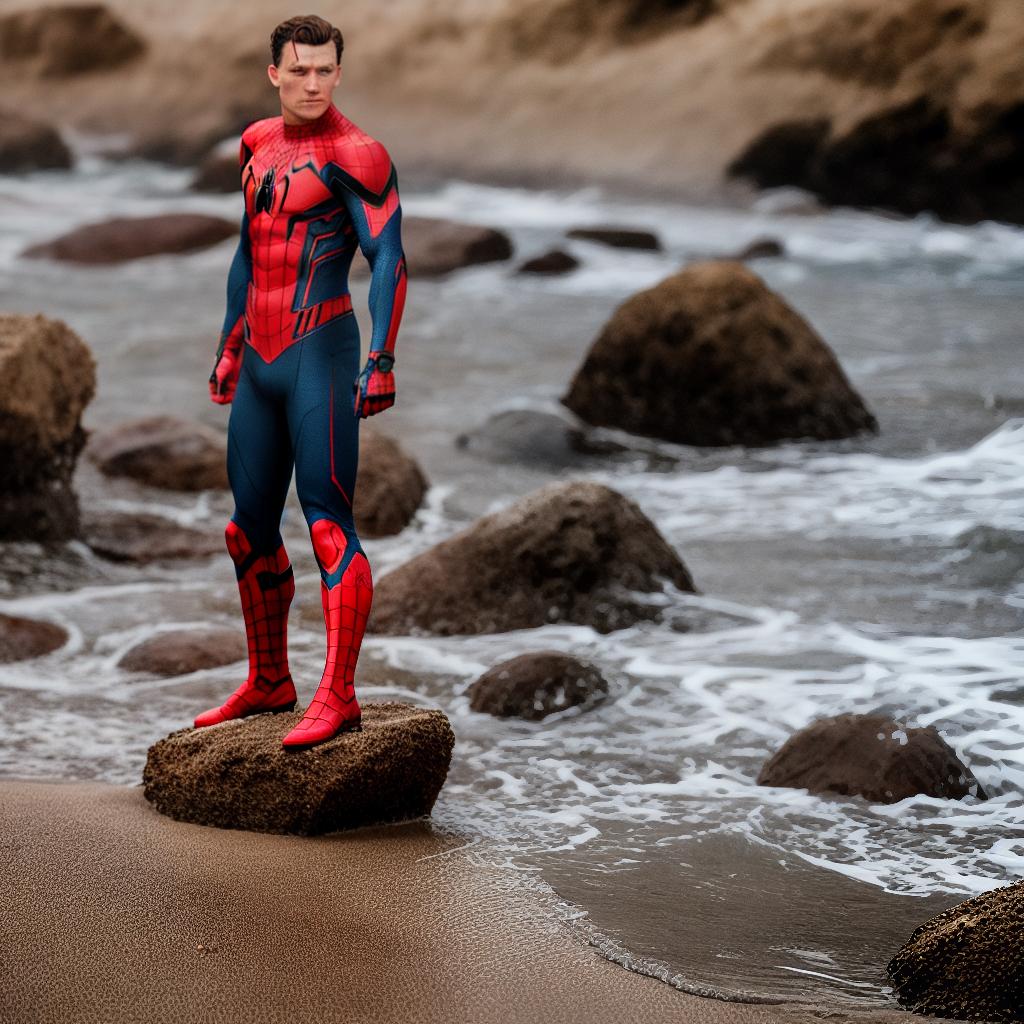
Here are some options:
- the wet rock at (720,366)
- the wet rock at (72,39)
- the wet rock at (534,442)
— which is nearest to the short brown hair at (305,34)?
the wet rock at (534,442)

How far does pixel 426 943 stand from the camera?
3.24 meters

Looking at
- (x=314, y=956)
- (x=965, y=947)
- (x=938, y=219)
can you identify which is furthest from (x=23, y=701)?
(x=938, y=219)

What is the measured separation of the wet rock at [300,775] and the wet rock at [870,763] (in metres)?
1.07

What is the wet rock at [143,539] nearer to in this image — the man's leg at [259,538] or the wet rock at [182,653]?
the wet rock at [182,653]

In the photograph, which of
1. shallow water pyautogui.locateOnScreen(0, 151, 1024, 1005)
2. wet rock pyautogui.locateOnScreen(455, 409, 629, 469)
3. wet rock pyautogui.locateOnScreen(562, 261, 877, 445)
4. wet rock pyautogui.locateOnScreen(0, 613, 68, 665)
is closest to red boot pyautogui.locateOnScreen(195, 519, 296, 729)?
shallow water pyautogui.locateOnScreen(0, 151, 1024, 1005)

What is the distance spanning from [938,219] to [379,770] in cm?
1650

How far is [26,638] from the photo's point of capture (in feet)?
18.8

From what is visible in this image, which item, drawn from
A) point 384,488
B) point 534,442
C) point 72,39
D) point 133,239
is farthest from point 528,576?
point 72,39

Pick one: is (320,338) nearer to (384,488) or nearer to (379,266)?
(379,266)

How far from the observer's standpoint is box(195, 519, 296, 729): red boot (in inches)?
165

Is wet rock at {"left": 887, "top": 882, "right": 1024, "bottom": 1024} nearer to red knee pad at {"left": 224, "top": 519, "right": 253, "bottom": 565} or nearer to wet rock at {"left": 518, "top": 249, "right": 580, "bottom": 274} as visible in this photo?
red knee pad at {"left": 224, "top": 519, "right": 253, "bottom": 565}

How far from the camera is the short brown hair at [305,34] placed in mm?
3861

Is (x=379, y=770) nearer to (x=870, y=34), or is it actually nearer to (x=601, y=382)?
(x=601, y=382)

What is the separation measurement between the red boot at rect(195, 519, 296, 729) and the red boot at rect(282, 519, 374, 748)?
0.26m
